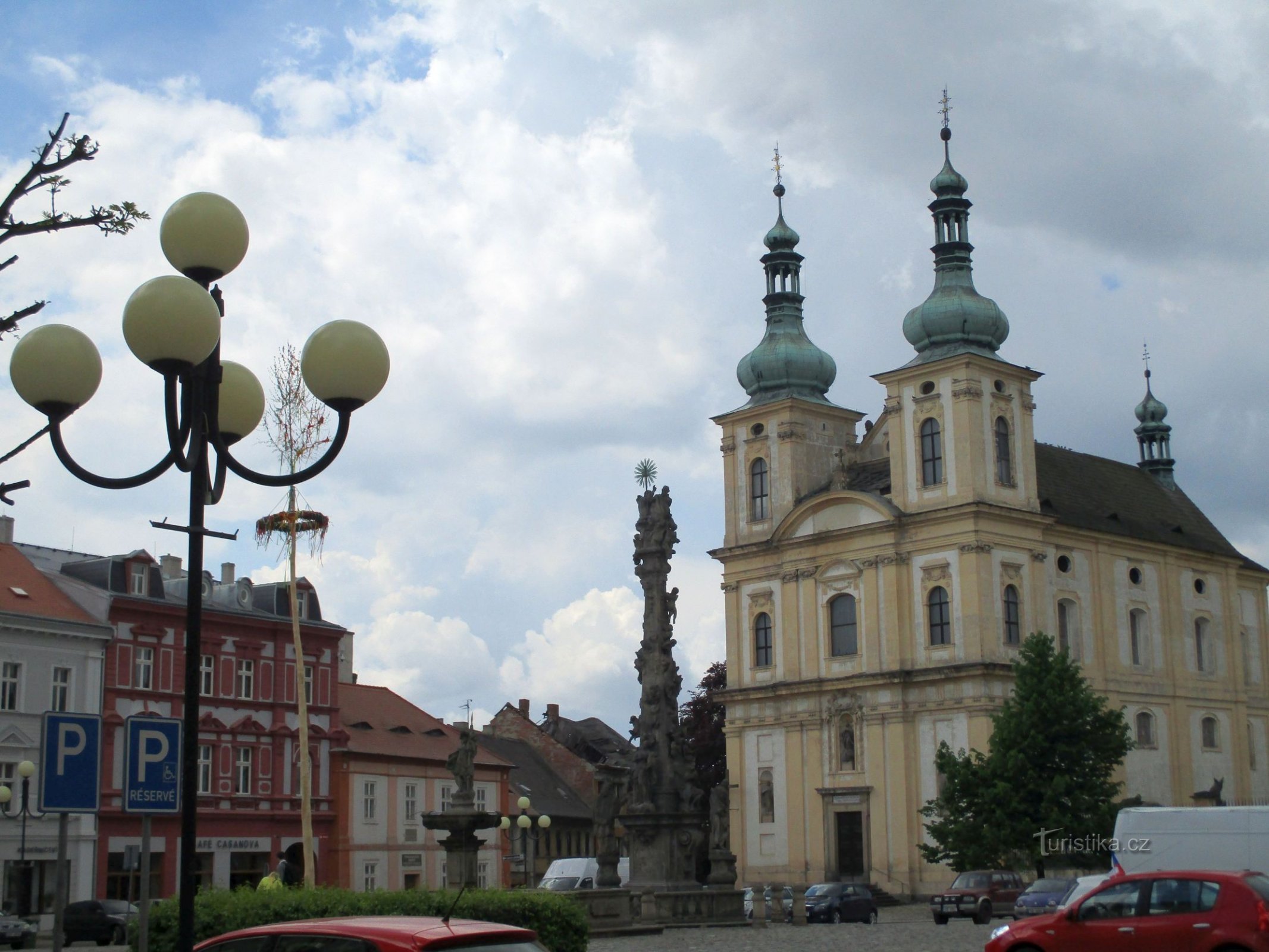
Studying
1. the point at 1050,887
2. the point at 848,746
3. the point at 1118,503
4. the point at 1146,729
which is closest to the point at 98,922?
the point at 1050,887

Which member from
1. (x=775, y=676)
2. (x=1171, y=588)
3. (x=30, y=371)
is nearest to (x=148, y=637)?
(x=775, y=676)

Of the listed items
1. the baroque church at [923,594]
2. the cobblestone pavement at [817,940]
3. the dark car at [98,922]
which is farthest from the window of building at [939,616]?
the dark car at [98,922]

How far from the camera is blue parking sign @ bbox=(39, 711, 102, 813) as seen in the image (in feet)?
29.1

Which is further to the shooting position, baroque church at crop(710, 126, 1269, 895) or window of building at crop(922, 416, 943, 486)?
window of building at crop(922, 416, 943, 486)

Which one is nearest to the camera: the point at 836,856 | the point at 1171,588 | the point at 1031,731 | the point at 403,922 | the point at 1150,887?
the point at 403,922

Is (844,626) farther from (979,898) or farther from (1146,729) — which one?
(979,898)

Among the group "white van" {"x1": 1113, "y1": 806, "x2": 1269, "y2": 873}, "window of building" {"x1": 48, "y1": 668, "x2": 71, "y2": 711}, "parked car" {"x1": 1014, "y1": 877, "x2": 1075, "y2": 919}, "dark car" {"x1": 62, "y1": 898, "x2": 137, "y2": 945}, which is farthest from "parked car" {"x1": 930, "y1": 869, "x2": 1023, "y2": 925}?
"window of building" {"x1": 48, "y1": 668, "x2": 71, "y2": 711}

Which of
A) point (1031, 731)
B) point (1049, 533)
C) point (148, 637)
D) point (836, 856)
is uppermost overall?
point (1049, 533)

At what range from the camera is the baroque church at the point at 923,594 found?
191ft

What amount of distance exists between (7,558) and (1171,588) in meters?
43.9

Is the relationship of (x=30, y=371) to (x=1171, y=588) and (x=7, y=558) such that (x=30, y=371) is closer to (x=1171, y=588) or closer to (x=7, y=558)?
(x=7, y=558)

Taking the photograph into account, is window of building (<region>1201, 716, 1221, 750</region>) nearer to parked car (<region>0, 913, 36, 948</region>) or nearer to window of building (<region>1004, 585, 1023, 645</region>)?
window of building (<region>1004, 585, 1023, 645</region>)

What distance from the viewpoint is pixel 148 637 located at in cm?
5316

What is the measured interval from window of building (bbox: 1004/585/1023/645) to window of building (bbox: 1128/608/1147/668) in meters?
7.59
